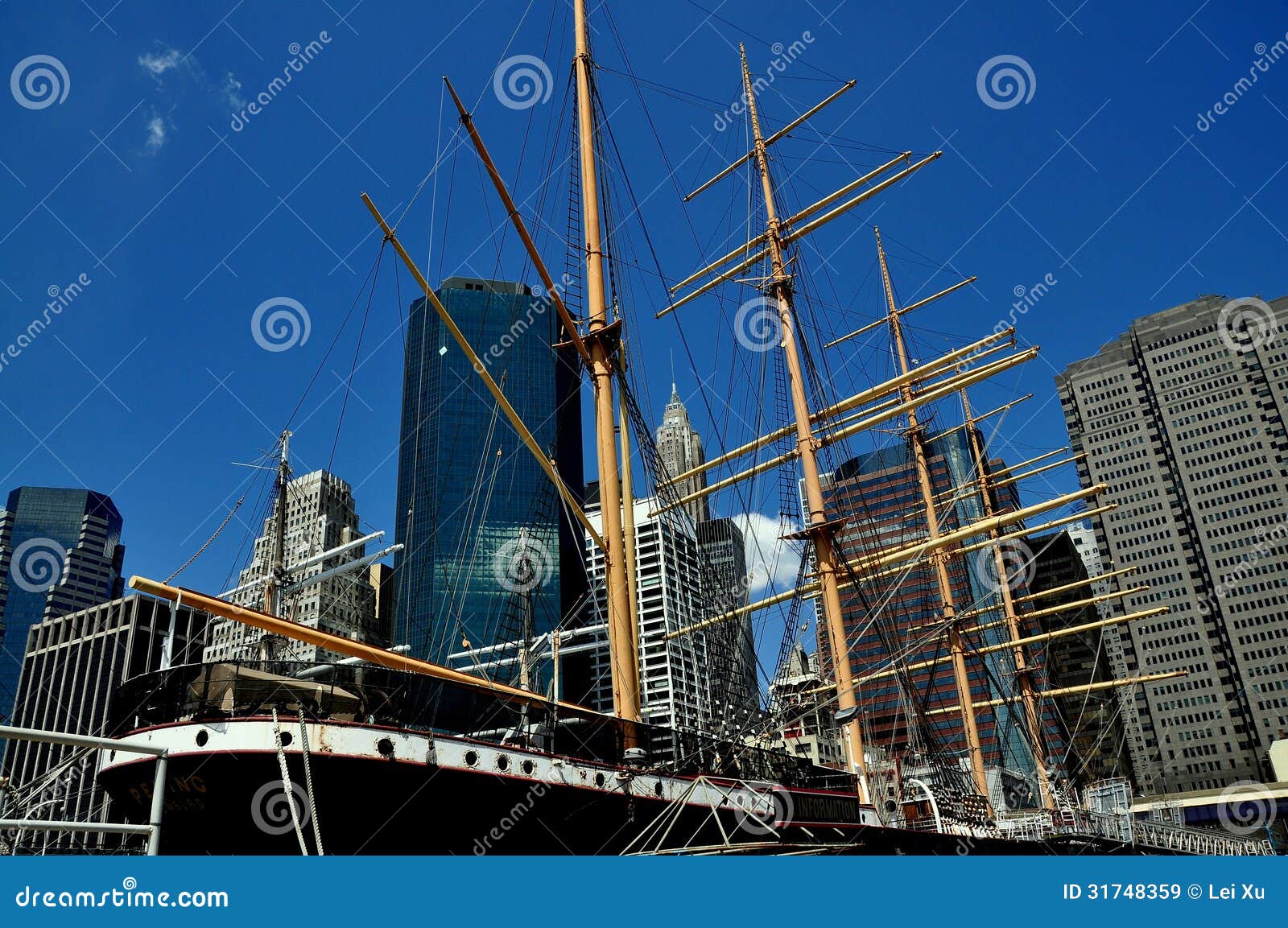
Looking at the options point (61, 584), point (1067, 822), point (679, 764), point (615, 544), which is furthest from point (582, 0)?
point (61, 584)

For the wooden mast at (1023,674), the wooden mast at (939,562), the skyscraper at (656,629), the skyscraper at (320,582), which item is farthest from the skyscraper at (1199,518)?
the skyscraper at (320,582)

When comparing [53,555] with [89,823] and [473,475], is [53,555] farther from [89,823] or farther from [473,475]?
[89,823]

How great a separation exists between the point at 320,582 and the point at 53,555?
8908 centimetres

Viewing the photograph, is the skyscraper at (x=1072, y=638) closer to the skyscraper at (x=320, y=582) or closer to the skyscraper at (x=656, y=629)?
the skyscraper at (x=656, y=629)

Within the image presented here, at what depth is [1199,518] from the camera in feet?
360

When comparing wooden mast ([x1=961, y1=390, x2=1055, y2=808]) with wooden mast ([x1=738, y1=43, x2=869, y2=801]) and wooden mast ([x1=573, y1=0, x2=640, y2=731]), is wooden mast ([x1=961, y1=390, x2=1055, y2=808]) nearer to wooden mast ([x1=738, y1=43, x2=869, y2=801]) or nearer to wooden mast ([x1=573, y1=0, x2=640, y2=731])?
wooden mast ([x1=738, y1=43, x2=869, y2=801])

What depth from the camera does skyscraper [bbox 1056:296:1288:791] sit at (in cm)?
10150

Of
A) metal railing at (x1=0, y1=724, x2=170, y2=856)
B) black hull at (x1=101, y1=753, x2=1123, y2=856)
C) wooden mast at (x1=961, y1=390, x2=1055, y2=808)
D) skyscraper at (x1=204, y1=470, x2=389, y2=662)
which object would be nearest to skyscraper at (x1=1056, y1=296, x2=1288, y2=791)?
wooden mast at (x1=961, y1=390, x2=1055, y2=808)

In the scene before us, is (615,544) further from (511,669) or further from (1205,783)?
(1205,783)

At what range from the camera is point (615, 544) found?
18531mm

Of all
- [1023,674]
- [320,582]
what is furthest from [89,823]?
[320,582]

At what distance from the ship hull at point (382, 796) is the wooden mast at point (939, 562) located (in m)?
22.4

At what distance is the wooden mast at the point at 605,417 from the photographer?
1692 centimetres

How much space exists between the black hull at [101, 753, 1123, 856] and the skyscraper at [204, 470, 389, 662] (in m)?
37.1
